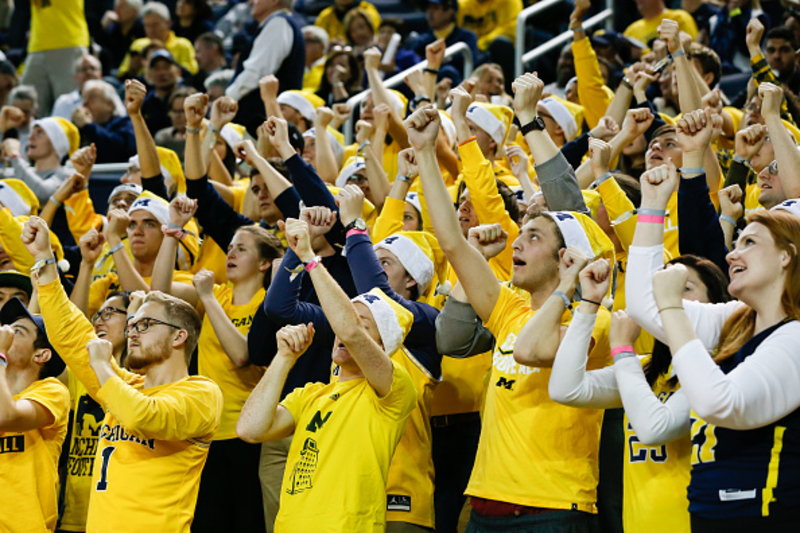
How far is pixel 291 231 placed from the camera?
446 centimetres

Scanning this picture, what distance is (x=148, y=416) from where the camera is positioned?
4453mm

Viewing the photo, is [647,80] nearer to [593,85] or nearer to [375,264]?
[593,85]

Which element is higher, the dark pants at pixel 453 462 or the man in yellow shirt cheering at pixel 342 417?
the man in yellow shirt cheering at pixel 342 417

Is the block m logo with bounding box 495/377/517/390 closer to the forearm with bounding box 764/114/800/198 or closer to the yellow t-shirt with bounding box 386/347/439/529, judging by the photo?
the yellow t-shirt with bounding box 386/347/439/529

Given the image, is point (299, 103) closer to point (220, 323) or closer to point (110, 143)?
point (110, 143)

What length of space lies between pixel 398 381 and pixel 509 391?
0.46 metres

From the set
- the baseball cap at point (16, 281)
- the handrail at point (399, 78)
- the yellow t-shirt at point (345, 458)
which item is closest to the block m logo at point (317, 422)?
the yellow t-shirt at point (345, 458)

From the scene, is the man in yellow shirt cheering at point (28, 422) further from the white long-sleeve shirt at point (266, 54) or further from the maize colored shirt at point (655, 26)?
the maize colored shirt at point (655, 26)

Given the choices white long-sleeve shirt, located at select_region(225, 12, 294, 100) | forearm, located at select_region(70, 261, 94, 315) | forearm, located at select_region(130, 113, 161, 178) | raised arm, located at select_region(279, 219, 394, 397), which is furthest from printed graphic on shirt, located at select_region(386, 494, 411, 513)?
white long-sleeve shirt, located at select_region(225, 12, 294, 100)

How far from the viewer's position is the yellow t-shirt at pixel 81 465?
558 centimetres

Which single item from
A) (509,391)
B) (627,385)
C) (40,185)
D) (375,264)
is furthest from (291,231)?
(40,185)

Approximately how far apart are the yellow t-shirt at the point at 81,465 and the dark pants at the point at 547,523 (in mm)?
A: 2464

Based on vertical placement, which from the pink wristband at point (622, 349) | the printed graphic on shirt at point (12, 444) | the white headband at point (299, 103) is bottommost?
the printed graphic on shirt at point (12, 444)

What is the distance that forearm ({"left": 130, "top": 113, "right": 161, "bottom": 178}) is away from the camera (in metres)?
6.71
